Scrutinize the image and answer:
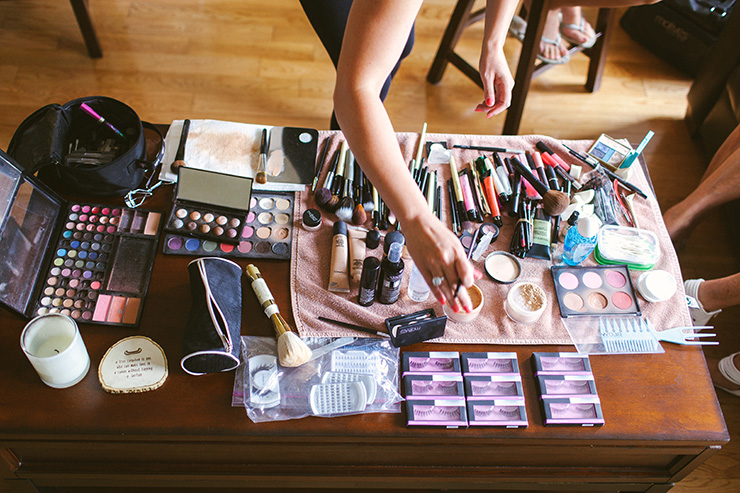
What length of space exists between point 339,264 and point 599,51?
5.96 feet

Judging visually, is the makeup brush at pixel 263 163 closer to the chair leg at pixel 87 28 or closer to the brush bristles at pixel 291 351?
the brush bristles at pixel 291 351

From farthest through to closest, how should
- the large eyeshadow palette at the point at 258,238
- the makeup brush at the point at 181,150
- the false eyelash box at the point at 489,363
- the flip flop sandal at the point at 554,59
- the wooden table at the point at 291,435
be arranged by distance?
the flip flop sandal at the point at 554,59, the makeup brush at the point at 181,150, the large eyeshadow palette at the point at 258,238, the false eyelash box at the point at 489,363, the wooden table at the point at 291,435

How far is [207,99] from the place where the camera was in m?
2.52

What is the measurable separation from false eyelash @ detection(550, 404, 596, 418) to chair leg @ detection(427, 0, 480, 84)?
5.56 feet

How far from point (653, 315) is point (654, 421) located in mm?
252

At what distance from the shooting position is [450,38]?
2.45 metres

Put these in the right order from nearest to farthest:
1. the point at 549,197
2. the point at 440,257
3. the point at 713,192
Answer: the point at 440,257 < the point at 549,197 < the point at 713,192

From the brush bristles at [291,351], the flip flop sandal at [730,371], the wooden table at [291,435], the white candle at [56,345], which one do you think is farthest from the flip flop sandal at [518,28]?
the white candle at [56,345]

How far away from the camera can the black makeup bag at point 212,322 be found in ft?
3.78

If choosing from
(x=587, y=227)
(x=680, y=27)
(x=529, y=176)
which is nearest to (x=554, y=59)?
(x=680, y=27)

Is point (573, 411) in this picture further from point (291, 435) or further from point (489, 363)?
point (291, 435)

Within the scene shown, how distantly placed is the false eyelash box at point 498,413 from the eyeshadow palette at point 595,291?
0.82 ft

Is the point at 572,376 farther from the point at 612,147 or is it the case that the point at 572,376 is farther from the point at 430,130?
the point at 430,130

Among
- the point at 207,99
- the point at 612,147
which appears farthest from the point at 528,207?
the point at 207,99
